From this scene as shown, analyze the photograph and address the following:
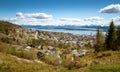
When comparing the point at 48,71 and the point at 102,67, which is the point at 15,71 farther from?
the point at 102,67

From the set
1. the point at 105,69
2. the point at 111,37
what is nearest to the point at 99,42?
the point at 111,37

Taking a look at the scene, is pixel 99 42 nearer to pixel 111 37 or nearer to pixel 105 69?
pixel 111 37

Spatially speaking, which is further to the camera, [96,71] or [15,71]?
[15,71]

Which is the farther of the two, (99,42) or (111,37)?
(99,42)

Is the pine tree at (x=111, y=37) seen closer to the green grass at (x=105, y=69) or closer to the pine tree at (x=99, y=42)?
the pine tree at (x=99, y=42)

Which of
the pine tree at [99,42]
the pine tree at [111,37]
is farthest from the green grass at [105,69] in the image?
the pine tree at [99,42]

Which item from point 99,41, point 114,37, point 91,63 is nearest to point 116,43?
point 114,37

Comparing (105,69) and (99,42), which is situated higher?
(105,69)

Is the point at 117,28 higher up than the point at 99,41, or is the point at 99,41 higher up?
the point at 117,28

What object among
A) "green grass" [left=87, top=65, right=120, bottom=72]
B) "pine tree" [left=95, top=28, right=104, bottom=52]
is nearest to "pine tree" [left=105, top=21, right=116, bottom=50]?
"pine tree" [left=95, top=28, right=104, bottom=52]

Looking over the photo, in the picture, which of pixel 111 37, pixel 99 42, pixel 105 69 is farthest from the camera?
→ pixel 99 42

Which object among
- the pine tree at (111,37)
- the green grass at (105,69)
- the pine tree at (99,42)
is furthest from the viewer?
the pine tree at (99,42)
